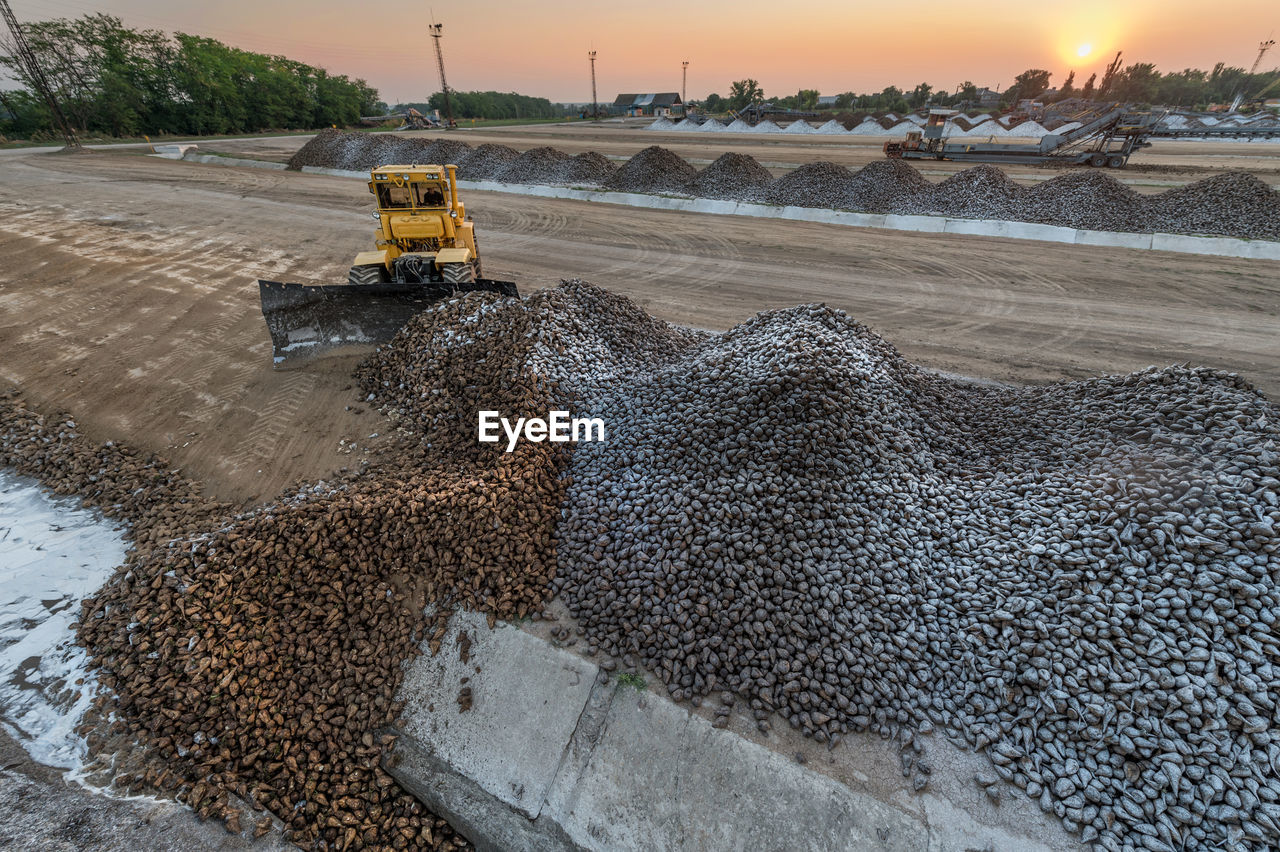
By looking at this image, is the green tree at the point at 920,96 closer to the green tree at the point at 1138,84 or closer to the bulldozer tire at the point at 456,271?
the green tree at the point at 1138,84

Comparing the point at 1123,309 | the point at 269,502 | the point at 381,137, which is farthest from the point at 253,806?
the point at 381,137

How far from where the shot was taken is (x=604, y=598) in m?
4.80

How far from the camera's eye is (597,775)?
4.00 metres

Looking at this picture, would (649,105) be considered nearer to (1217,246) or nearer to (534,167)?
(534,167)

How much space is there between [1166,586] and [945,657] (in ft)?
5.61

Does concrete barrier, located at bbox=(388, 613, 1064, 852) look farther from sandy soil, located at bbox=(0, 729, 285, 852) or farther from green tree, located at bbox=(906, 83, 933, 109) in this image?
green tree, located at bbox=(906, 83, 933, 109)

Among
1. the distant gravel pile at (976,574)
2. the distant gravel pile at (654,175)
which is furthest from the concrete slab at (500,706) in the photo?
the distant gravel pile at (654,175)

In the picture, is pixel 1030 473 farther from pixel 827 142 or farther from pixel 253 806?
pixel 827 142

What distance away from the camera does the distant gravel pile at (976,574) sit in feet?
11.6

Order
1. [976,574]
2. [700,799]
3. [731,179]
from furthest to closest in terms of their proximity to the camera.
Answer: [731,179]
[976,574]
[700,799]

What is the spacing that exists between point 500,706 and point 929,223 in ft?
62.9

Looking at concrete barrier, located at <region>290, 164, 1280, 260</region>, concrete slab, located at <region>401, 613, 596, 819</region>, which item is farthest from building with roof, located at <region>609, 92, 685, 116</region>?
concrete slab, located at <region>401, 613, 596, 819</region>

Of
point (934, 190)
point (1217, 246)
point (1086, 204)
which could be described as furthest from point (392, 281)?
point (1217, 246)

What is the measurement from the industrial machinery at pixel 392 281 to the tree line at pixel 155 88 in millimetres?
50095
